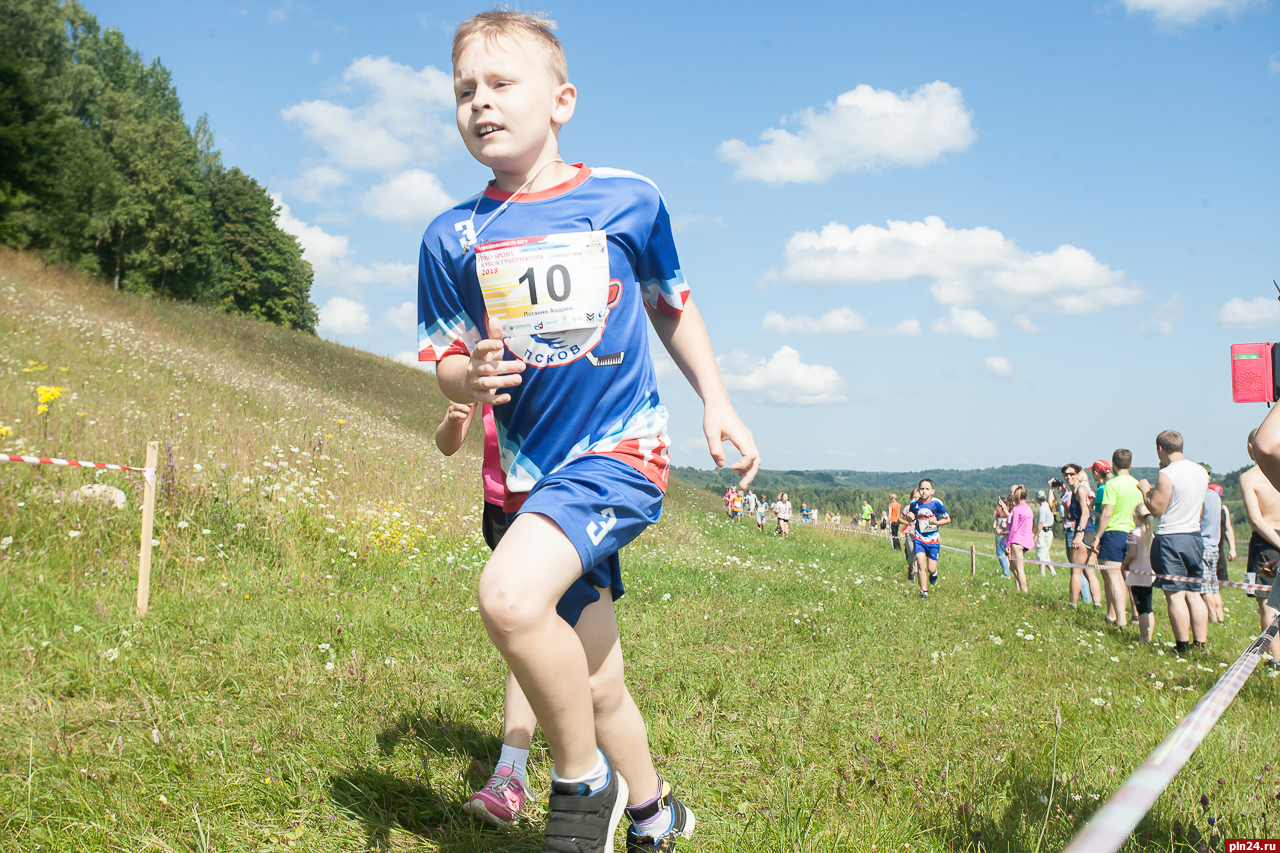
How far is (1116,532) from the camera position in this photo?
9.05 m

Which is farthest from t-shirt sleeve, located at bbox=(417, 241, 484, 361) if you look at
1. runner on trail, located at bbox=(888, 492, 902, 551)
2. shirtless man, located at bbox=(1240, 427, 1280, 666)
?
runner on trail, located at bbox=(888, 492, 902, 551)

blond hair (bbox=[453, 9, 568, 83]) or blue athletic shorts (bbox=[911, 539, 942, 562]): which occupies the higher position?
blond hair (bbox=[453, 9, 568, 83])

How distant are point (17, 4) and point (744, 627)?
130ft

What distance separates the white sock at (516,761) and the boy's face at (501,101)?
1.87m

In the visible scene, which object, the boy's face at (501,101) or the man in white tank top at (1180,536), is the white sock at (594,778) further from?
the man in white tank top at (1180,536)

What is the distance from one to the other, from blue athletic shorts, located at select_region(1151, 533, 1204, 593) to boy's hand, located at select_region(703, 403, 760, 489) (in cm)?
709

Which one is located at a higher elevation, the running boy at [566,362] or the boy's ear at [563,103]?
the boy's ear at [563,103]

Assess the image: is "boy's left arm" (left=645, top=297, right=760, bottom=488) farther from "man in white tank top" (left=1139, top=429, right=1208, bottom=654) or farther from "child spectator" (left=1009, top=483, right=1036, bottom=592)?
"child spectator" (left=1009, top=483, right=1036, bottom=592)

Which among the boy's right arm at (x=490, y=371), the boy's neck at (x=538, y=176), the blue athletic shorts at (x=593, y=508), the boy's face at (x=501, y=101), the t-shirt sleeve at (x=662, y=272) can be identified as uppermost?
the boy's face at (x=501, y=101)

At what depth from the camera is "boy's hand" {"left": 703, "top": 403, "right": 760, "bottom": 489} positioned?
2.23 m

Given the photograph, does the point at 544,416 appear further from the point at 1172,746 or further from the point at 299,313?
the point at 299,313

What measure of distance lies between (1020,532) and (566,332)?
13756 millimetres

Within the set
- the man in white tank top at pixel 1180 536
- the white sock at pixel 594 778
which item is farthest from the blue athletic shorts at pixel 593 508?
the man in white tank top at pixel 1180 536

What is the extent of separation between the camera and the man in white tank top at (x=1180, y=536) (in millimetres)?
7414
